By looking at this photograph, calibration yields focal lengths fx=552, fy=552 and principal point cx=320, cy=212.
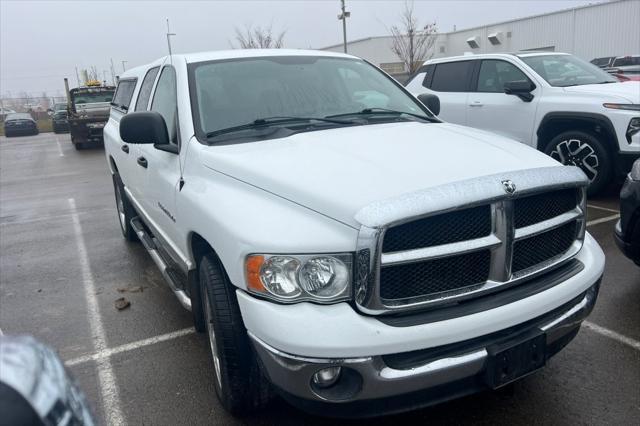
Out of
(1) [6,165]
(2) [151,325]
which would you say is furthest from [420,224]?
(1) [6,165]

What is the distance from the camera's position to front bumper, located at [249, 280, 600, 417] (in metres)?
2.11

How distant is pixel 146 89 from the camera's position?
15.4 feet

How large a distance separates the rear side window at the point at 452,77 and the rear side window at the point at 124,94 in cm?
487

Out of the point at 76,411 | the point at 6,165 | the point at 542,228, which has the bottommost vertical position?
the point at 6,165

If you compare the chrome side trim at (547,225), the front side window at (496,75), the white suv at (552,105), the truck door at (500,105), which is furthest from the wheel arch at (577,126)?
the chrome side trim at (547,225)

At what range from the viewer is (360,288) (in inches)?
84.1

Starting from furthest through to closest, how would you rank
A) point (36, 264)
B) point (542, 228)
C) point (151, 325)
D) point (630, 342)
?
1. point (36, 264)
2. point (151, 325)
3. point (630, 342)
4. point (542, 228)

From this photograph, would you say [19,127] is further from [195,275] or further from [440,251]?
[440,251]

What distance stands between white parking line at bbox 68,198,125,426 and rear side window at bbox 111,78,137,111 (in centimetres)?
168

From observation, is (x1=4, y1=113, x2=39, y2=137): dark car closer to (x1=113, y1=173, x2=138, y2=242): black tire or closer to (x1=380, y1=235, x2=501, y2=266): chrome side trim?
(x1=113, y1=173, x2=138, y2=242): black tire

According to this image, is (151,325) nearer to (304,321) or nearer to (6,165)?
(304,321)

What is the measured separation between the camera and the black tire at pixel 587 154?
6695 mm

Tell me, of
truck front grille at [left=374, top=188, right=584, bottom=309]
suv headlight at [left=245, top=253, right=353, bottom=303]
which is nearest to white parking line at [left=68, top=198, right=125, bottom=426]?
suv headlight at [left=245, top=253, right=353, bottom=303]

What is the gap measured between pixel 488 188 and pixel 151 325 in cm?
288
